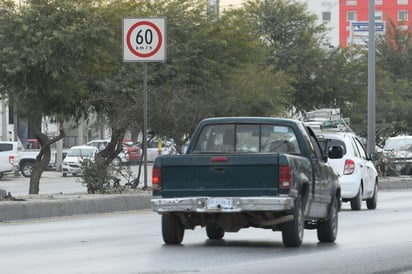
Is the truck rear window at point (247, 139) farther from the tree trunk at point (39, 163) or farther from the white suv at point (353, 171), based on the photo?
the tree trunk at point (39, 163)

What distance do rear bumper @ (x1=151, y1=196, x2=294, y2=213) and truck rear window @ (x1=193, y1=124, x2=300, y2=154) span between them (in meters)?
1.25

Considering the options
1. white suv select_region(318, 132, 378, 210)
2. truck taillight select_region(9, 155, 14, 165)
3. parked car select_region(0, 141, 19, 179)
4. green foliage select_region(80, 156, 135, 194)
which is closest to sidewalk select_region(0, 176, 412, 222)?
green foliage select_region(80, 156, 135, 194)

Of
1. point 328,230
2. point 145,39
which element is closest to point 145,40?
point 145,39

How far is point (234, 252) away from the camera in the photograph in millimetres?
15180

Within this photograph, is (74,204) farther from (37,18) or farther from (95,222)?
(37,18)

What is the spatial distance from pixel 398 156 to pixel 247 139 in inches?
1201

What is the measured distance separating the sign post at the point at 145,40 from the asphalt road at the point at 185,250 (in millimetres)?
5142

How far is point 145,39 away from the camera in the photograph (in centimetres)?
2598

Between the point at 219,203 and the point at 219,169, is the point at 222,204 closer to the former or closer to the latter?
the point at 219,203

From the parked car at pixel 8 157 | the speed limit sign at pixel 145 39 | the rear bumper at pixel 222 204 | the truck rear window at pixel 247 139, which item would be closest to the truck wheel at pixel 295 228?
the rear bumper at pixel 222 204

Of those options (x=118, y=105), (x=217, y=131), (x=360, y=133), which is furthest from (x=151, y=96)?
(x=360, y=133)

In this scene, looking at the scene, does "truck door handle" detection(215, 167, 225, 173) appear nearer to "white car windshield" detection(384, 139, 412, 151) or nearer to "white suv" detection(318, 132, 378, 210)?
"white suv" detection(318, 132, 378, 210)

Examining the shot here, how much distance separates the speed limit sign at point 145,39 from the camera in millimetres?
25781

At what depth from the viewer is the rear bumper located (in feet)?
49.8
